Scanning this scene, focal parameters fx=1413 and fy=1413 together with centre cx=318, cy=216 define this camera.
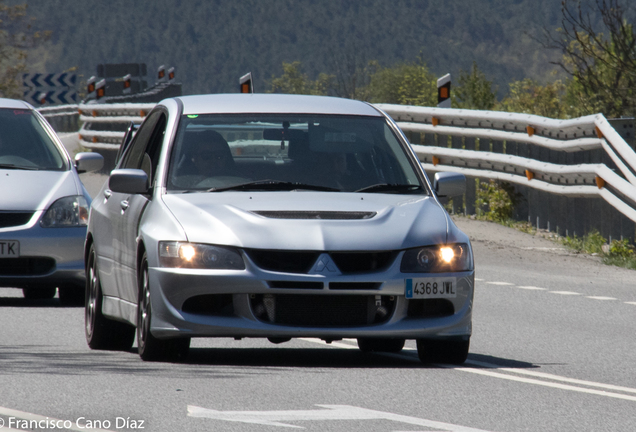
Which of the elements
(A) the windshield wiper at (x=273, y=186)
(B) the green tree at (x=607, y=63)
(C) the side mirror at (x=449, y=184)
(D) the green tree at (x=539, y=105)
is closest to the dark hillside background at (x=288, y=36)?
(D) the green tree at (x=539, y=105)

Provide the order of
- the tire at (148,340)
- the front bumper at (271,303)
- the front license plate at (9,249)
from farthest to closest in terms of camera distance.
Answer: the front license plate at (9,249), the tire at (148,340), the front bumper at (271,303)

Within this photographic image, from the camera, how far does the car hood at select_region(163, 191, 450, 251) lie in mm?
7234

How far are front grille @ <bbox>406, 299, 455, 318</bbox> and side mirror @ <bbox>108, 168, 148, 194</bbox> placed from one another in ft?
5.46

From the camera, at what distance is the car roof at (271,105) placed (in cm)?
848

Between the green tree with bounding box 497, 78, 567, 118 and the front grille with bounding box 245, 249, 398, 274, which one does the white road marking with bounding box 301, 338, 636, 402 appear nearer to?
the front grille with bounding box 245, 249, 398, 274

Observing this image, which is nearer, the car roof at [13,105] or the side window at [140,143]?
the side window at [140,143]

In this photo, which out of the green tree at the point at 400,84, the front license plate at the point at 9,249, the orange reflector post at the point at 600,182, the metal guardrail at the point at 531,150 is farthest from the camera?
the green tree at the point at 400,84

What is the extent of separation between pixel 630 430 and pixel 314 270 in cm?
200

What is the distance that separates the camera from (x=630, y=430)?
5852mm

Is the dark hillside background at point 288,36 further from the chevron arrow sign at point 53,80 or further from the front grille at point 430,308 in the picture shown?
the front grille at point 430,308

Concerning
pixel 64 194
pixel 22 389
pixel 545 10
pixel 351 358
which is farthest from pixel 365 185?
pixel 545 10

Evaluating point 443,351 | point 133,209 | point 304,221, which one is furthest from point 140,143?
point 443,351

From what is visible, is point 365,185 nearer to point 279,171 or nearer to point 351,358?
point 279,171

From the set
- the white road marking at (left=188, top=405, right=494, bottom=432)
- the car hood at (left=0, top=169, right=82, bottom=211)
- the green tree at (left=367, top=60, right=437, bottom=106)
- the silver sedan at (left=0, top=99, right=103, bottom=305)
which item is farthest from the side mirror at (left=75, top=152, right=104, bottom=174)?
the green tree at (left=367, top=60, right=437, bottom=106)
